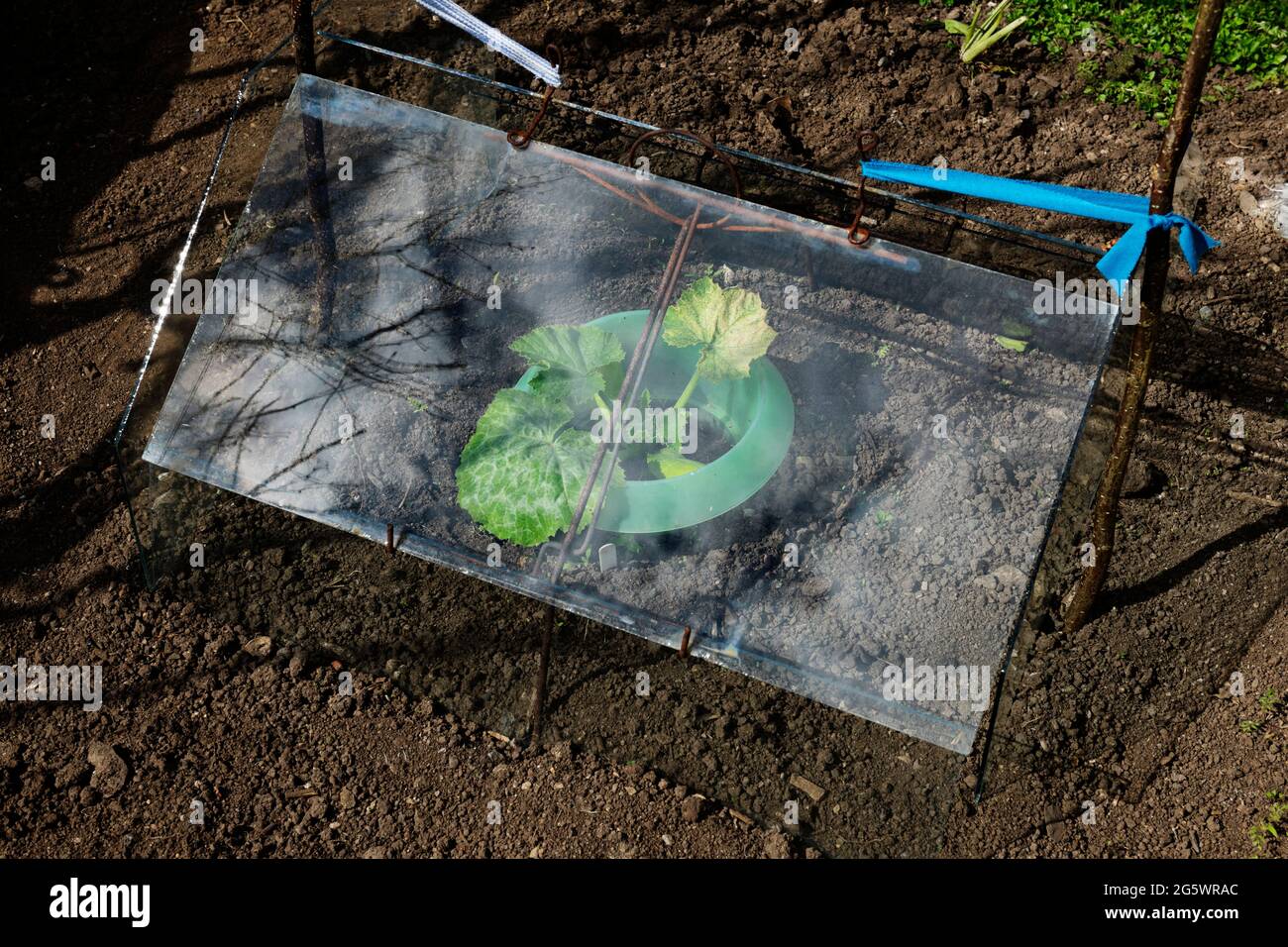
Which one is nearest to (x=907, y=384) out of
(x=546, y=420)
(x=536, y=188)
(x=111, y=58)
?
(x=546, y=420)

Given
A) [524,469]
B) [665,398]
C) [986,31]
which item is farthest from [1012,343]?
→ [986,31]

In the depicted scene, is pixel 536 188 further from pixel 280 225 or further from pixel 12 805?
pixel 12 805

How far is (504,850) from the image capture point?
297 cm

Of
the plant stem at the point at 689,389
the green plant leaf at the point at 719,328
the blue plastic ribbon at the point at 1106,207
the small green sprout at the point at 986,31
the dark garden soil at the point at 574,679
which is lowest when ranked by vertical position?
the dark garden soil at the point at 574,679

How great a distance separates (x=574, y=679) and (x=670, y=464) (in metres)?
0.63

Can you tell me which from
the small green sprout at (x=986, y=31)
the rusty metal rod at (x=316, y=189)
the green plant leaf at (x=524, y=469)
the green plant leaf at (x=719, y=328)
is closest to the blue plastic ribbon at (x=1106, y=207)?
the green plant leaf at (x=719, y=328)

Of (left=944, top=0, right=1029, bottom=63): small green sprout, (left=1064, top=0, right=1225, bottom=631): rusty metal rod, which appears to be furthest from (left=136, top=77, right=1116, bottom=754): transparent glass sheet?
(left=944, top=0, right=1029, bottom=63): small green sprout

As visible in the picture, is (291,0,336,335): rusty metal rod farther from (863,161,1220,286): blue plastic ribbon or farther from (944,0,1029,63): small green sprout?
(944,0,1029,63): small green sprout

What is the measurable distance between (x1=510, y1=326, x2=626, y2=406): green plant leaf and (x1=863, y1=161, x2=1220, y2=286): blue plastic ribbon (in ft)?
2.56

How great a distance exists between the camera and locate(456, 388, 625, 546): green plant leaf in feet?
8.95

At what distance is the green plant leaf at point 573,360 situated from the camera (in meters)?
2.85

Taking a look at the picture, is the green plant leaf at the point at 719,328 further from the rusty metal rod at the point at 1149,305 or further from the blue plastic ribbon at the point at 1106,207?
the rusty metal rod at the point at 1149,305

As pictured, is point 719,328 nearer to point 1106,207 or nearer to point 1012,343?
point 1012,343

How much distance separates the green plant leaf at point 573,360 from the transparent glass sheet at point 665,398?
52mm
